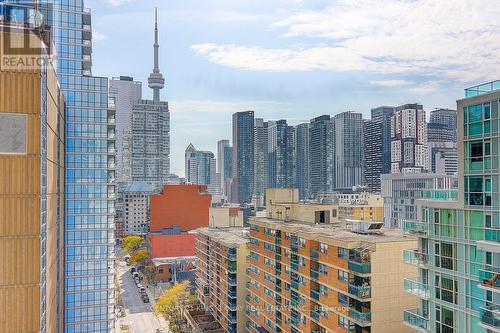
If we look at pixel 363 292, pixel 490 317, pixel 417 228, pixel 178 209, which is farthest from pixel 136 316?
pixel 490 317

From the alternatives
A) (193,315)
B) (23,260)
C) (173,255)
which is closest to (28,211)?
(23,260)

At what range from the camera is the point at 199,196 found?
109 metres

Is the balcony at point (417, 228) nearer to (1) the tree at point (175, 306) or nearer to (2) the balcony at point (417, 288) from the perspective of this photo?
(2) the balcony at point (417, 288)

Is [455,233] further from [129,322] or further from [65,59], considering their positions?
[129,322]

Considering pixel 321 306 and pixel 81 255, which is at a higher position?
pixel 81 255

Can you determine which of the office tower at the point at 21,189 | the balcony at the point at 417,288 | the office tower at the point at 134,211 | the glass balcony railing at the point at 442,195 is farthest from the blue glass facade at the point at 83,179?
the office tower at the point at 134,211

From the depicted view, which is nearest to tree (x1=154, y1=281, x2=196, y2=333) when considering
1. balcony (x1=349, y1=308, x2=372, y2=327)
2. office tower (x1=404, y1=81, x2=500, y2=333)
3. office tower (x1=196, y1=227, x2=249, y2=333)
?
office tower (x1=196, y1=227, x2=249, y2=333)

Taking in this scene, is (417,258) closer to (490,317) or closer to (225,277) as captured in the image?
(490,317)

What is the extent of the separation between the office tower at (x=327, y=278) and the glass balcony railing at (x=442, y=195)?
18.2 feet

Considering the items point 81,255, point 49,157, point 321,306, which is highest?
point 49,157

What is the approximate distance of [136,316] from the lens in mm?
67625

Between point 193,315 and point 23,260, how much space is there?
43.9m

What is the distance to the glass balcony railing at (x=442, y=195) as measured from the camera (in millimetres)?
25031

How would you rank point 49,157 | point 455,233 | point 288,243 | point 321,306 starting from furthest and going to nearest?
point 288,243, point 321,306, point 49,157, point 455,233
